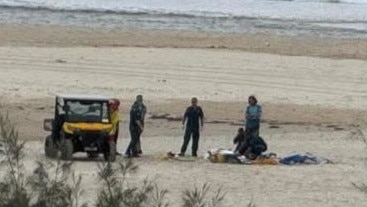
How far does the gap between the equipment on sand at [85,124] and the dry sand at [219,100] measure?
50 centimetres

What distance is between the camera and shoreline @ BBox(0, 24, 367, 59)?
49344 mm

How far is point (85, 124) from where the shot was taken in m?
→ 22.9

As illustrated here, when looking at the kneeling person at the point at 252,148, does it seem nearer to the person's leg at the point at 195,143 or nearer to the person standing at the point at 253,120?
the person standing at the point at 253,120

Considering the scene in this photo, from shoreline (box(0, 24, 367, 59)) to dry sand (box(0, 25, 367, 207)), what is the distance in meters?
0.54

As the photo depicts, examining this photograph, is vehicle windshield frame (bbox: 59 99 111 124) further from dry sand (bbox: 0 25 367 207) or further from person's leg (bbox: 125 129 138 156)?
dry sand (bbox: 0 25 367 207)

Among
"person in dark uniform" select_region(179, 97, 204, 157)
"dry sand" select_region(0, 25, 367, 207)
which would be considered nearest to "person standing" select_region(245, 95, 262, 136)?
"person in dark uniform" select_region(179, 97, 204, 157)

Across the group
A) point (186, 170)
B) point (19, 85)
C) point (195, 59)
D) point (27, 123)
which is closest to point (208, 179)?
point (186, 170)

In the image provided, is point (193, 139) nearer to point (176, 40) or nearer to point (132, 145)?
point (132, 145)

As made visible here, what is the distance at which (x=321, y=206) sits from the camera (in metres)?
18.7

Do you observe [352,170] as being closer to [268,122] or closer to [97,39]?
[268,122]

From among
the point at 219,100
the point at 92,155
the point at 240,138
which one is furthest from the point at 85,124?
the point at 219,100

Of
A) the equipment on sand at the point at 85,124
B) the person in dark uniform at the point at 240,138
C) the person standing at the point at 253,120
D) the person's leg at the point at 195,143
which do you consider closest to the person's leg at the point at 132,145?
the equipment on sand at the point at 85,124

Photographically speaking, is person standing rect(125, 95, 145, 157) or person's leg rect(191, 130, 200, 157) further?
person's leg rect(191, 130, 200, 157)

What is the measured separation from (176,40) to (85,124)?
100 ft
